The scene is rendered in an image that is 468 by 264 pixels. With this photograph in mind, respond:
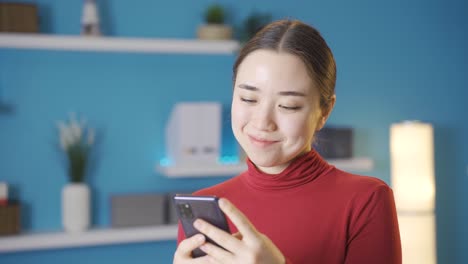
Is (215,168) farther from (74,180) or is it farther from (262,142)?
(262,142)

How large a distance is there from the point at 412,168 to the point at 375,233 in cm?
261

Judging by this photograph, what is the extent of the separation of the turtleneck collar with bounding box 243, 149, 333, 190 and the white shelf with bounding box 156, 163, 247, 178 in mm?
1953

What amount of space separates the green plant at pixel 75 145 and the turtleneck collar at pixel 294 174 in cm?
211

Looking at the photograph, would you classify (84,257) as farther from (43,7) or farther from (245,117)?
(245,117)

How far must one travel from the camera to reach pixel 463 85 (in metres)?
3.93

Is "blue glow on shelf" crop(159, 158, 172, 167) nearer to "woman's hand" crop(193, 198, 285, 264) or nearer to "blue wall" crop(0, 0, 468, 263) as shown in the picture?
"blue wall" crop(0, 0, 468, 263)

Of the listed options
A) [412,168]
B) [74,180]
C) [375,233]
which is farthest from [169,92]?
[375,233]

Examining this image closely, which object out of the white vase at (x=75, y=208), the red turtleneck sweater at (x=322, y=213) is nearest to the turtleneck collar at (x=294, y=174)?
the red turtleneck sweater at (x=322, y=213)

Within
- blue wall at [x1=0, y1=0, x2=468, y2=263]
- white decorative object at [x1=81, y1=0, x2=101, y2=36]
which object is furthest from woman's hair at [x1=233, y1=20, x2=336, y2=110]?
blue wall at [x1=0, y1=0, x2=468, y2=263]

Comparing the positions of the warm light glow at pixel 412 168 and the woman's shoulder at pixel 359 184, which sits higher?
the woman's shoulder at pixel 359 184

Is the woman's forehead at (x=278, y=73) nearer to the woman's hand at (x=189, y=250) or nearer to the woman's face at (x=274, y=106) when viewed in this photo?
the woman's face at (x=274, y=106)

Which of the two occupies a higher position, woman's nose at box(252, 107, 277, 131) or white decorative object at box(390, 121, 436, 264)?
woman's nose at box(252, 107, 277, 131)

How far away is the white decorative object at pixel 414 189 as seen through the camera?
354cm

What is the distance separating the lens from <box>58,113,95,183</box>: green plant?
10.3 ft
